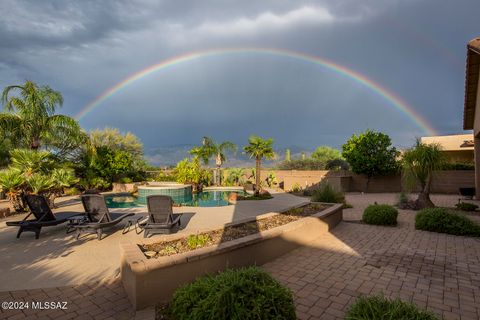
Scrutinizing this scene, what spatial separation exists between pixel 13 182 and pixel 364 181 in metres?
21.2

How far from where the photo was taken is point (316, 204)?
9633mm

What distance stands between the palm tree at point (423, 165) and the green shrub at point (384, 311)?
10671mm

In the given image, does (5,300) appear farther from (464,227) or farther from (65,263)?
(464,227)

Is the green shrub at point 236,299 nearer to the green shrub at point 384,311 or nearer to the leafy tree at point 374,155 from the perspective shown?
the green shrub at point 384,311

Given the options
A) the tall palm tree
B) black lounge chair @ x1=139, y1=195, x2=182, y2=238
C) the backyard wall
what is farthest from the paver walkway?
the backyard wall

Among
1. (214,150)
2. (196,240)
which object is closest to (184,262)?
(196,240)

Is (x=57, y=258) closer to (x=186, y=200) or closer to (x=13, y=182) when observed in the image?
(x=13, y=182)

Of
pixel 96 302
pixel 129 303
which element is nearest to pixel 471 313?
pixel 129 303

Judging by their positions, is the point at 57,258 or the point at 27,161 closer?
the point at 57,258

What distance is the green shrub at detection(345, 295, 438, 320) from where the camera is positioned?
7.77 feet

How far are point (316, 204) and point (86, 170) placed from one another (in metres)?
16.5

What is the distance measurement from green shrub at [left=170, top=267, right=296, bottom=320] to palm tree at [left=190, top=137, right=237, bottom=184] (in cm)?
2232

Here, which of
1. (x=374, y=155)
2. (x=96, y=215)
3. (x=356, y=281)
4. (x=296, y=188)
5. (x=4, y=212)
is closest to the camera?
(x=356, y=281)

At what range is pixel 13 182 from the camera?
984 cm
